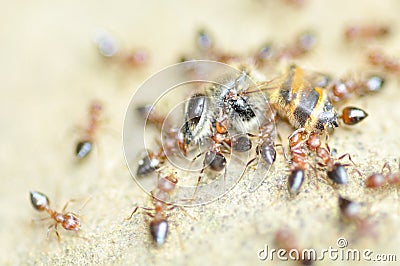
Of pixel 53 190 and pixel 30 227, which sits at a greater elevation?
pixel 53 190

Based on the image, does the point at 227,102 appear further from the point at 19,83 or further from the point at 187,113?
the point at 19,83

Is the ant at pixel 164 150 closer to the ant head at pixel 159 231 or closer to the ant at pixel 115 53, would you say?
the ant head at pixel 159 231

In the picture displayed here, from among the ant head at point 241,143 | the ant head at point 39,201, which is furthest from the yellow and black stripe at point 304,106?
the ant head at point 39,201

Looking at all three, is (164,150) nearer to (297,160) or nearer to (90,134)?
(90,134)

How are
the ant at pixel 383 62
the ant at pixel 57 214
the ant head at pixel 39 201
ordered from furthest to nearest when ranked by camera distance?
the ant at pixel 383 62
the ant head at pixel 39 201
the ant at pixel 57 214

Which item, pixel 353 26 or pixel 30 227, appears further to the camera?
pixel 353 26

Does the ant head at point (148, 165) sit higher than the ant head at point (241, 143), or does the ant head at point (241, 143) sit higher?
the ant head at point (241, 143)

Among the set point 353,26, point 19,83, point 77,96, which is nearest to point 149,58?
point 77,96
